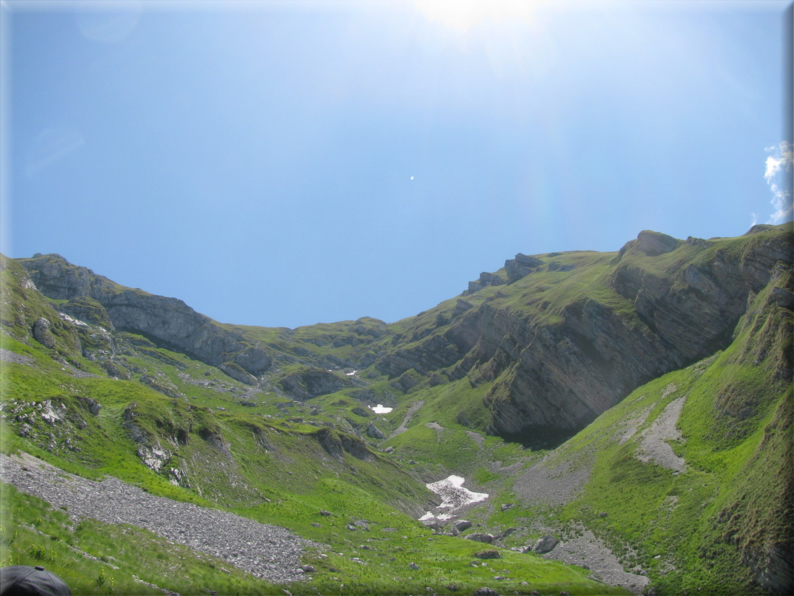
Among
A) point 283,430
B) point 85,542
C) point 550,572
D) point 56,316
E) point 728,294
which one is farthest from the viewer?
point 56,316

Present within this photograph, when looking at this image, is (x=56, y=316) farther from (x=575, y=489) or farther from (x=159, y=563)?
(x=575, y=489)

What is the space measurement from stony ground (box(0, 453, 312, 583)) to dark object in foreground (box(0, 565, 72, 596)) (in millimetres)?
18342

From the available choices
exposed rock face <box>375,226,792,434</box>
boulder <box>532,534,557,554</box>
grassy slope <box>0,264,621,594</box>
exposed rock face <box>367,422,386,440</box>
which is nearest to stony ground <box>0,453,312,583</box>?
grassy slope <box>0,264,621,594</box>

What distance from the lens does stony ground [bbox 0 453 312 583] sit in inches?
1087

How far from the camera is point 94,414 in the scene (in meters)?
52.1

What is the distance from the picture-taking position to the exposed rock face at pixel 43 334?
109 m

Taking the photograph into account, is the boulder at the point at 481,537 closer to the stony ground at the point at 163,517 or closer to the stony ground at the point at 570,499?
the stony ground at the point at 570,499

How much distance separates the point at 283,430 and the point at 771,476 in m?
82.3

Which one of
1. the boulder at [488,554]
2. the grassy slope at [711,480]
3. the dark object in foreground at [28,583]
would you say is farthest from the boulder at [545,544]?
the dark object in foreground at [28,583]

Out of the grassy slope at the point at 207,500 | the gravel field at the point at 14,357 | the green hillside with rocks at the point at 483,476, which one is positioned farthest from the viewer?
the gravel field at the point at 14,357

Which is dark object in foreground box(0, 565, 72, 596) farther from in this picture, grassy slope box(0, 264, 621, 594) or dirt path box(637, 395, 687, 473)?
dirt path box(637, 395, 687, 473)

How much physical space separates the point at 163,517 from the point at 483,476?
11073cm

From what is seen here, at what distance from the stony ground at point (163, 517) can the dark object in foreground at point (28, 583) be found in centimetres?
1834

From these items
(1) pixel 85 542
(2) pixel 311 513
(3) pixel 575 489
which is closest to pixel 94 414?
(2) pixel 311 513
